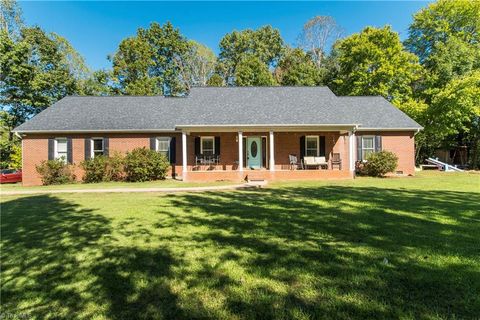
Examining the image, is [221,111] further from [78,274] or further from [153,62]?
[153,62]

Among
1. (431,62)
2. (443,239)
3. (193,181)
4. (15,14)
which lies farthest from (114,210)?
(15,14)

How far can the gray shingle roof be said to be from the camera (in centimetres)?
1716

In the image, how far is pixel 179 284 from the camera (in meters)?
3.42

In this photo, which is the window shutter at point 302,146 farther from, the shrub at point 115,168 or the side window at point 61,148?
the side window at point 61,148

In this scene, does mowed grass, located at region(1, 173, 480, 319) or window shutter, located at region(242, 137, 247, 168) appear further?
window shutter, located at region(242, 137, 247, 168)

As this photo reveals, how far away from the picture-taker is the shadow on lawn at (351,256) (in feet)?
9.46

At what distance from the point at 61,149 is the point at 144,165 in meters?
5.97

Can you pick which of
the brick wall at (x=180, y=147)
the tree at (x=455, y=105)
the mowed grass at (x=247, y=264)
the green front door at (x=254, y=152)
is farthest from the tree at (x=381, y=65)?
the mowed grass at (x=247, y=264)

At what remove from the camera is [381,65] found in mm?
26391

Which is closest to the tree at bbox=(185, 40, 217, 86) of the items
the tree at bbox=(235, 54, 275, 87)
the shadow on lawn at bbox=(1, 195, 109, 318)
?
the tree at bbox=(235, 54, 275, 87)

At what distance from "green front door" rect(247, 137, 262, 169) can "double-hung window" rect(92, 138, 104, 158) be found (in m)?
9.24

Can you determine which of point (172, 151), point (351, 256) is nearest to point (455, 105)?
point (172, 151)

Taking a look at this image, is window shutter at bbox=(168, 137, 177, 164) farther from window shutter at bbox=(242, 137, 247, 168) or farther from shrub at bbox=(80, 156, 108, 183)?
window shutter at bbox=(242, 137, 247, 168)

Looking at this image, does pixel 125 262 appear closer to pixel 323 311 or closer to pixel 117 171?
pixel 323 311
